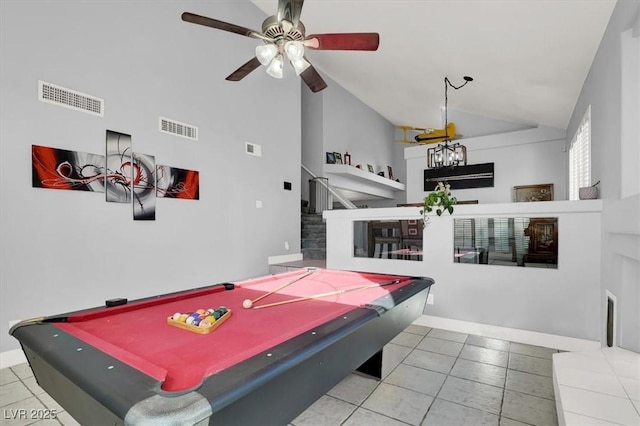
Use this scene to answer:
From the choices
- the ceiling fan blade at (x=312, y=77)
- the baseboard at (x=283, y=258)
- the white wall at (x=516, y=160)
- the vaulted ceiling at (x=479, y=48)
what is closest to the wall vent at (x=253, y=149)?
the baseboard at (x=283, y=258)

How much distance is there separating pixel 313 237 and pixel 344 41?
17.0ft

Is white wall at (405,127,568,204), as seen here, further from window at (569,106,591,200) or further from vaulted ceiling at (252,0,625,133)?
window at (569,106,591,200)

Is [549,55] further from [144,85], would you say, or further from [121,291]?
[121,291]

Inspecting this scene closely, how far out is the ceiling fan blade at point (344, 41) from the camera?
99.3 inches

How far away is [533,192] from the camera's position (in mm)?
7918

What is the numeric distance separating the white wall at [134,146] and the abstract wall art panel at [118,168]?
0.34 feet

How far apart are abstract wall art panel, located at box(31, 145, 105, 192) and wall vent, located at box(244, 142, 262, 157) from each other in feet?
7.43

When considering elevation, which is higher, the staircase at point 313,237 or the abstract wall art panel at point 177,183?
the abstract wall art panel at point 177,183

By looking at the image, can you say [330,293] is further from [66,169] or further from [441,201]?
[66,169]

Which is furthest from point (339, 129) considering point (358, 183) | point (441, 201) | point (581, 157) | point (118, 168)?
point (118, 168)

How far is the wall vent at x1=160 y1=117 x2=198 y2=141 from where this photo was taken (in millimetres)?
4312

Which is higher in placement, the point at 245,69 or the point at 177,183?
the point at 245,69

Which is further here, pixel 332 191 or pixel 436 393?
pixel 332 191

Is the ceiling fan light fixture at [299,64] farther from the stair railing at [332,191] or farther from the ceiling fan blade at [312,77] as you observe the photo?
the stair railing at [332,191]
